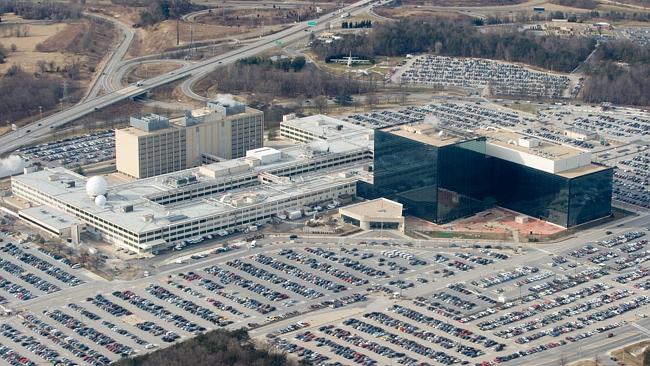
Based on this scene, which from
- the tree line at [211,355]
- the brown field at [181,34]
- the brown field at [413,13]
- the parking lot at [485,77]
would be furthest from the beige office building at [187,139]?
the brown field at [413,13]

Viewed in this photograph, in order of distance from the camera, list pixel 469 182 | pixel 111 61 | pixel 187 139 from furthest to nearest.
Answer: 1. pixel 111 61
2. pixel 187 139
3. pixel 469 182

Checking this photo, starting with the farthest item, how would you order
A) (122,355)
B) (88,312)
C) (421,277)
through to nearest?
(421,277), (88,312), (122,355)

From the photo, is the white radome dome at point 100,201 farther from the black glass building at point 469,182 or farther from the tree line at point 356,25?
the tree line at point 356,25

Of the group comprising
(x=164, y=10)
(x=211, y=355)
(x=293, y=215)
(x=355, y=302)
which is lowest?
(x=355, y=302)

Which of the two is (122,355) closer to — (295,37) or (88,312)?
(88,312)

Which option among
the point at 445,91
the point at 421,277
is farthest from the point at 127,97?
the point at 421,277

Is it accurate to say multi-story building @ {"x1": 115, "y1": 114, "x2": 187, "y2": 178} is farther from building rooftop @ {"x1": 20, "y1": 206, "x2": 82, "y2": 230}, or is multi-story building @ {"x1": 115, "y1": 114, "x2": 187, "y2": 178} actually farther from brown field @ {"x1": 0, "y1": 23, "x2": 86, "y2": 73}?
brown field @ {"x1": 0, "y1": 23, "x2": 86, "y2": 73}

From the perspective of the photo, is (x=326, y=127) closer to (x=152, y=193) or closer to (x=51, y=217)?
(x=152, y=193)

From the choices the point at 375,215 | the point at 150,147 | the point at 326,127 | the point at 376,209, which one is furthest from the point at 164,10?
the point at 375,215
